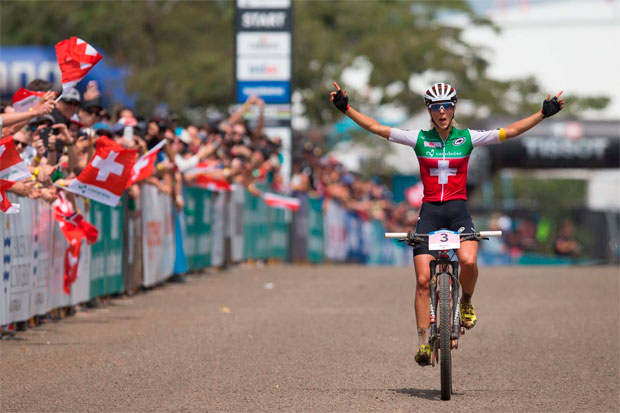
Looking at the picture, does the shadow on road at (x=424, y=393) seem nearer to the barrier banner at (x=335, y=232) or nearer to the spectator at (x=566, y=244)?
the barrier banner at (x=335, y=232)

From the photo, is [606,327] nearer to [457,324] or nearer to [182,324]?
[182,324]

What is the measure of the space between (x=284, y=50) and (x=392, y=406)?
1991 centimetres

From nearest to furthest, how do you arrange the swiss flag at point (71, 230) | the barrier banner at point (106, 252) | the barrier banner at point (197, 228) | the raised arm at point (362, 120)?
the raised arm at point (362, 120), the swiss flag at point (71, 230), the barrier banner at point (106, 252), the barrier banner at point (197, 228)

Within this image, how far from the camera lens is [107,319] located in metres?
14.1

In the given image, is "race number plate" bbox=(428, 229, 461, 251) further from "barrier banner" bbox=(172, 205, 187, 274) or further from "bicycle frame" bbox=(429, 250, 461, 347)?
"barrier banner" bbox=(172, 205, 187, 274)

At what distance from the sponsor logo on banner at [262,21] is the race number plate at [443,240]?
19.2m

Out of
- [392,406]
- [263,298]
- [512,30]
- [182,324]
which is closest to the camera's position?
[392,406]

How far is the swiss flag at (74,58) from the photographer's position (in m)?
12.0

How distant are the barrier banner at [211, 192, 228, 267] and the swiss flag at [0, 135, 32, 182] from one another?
33.3 feet

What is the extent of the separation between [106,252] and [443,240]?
23.1ft

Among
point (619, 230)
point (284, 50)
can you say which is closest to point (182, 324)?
point (284, 50)

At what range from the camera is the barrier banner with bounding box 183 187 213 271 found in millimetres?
20125

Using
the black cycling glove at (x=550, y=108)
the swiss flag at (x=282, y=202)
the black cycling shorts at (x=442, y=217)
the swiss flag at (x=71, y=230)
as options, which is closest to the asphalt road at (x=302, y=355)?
the swiss flag at (x=71, y=230)

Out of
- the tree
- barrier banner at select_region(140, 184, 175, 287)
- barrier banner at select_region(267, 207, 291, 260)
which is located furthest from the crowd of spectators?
the tree
